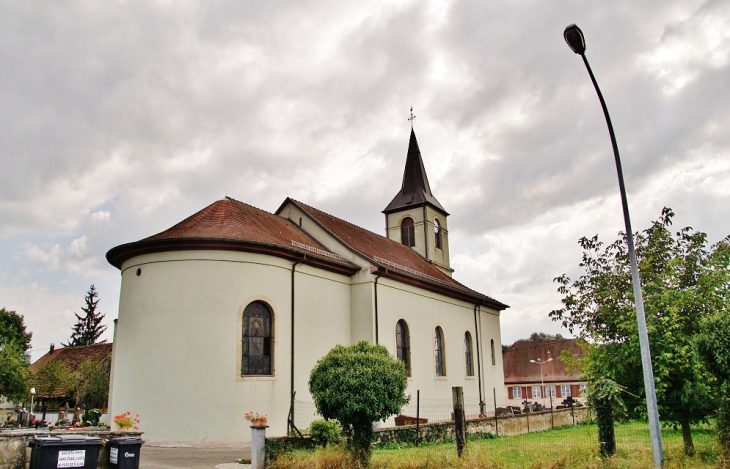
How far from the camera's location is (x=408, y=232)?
34.7 metres

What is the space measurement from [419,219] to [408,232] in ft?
3.54

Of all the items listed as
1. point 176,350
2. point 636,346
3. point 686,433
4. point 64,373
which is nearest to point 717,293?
point 636,346

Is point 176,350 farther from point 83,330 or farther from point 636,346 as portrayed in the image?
point 83,330

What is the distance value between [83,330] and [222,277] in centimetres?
5980

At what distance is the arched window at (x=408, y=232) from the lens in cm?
3444

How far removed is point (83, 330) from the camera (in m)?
69.8

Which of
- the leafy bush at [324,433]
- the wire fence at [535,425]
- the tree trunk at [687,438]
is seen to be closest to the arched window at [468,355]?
the wire fence at [535,425]

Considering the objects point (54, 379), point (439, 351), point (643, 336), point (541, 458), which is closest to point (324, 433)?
point (541, 458)

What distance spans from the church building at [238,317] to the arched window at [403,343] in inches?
1.8

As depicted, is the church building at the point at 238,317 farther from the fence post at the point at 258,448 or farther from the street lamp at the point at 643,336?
the street lamp at the point at 643,336

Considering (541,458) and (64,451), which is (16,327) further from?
(541,458)

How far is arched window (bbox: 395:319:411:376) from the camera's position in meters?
23.8

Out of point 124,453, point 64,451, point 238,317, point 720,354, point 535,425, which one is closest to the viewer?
point 64,451

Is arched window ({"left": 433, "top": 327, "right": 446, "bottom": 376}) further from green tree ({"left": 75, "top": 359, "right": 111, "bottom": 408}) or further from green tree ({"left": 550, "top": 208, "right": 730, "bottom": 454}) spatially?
green tree ({"left": 75, "top": 359, "right": 111, "bottom": 408})
